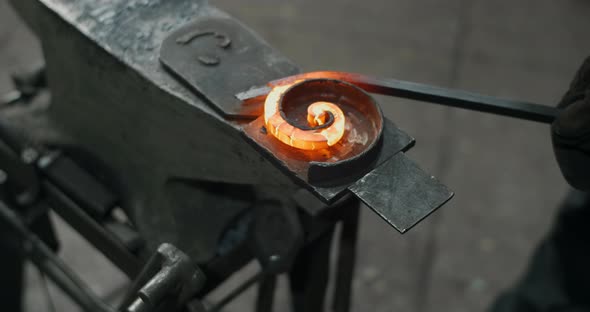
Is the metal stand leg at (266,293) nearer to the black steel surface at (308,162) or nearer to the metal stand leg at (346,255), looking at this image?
the metal stand leg at (346,255)

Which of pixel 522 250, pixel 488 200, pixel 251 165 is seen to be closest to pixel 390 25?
pixel 488 200

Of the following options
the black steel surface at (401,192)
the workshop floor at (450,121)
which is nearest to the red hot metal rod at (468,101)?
the black steel surface at (401,192)

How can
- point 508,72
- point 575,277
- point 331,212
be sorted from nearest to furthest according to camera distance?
point 331,212 → point 575,277 → point 508,72

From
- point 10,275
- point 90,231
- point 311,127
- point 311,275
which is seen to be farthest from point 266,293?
point 10,275

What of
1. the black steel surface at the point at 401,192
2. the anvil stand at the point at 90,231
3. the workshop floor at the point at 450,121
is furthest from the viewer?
the workshop floor at the point at 450,121

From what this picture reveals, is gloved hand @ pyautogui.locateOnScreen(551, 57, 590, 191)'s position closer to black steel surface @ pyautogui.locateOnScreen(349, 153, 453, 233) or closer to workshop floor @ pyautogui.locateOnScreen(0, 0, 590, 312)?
black steel surface @ pyautogui.locateOnScreen(349, 153, 453, 233)

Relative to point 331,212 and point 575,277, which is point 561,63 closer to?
point 575,277

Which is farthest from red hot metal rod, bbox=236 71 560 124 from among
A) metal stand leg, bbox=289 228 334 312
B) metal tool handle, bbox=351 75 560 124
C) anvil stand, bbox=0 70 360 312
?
metal stand leg, bbox=289 228 334 312
